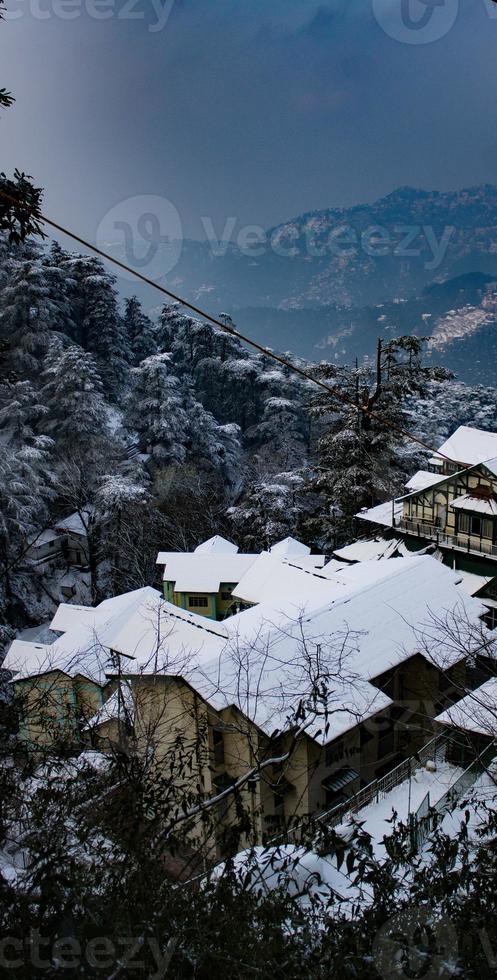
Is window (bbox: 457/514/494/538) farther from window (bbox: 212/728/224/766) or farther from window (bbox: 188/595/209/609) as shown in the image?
window (bbox: 212/728/224/766)

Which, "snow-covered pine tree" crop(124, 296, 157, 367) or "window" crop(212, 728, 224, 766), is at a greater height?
"snow-covered pine tree" crop(124, 296, 157, 367)

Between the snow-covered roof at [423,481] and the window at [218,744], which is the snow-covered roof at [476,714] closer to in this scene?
the window at [218,744]

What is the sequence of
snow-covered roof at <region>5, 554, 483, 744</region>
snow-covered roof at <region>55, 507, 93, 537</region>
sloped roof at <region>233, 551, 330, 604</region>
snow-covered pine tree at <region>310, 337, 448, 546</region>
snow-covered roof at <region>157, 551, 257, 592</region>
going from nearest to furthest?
snow-covered roof at <region>5, 554, 483, 744</region> < sloped roof at <region>233, 551, 330, 604</region> < snow-covered roof at <region>157, 551, 257, 592</region> < snow-covered pine tree at <region>310, 337, 448, 546</region> < snow-covered roof at <region>55, 507, 93, 537</region>

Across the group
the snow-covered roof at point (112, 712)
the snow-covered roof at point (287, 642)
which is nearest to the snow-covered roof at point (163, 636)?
the snow-covered roof at point (287, 642)

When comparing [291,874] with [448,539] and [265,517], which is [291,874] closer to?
[448,539]

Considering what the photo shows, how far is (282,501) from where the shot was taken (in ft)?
76.3

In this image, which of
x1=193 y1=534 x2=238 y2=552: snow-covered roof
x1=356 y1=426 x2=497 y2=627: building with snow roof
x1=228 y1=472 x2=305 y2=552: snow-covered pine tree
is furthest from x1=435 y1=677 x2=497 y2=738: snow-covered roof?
x1=228 y1=472 x2=305 y2=552: snow-covered pine tree

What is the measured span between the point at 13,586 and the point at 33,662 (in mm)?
8319

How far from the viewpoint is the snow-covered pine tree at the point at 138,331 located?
109 feet

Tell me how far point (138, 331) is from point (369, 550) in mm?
20854

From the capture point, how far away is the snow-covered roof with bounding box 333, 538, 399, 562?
1864 centimetres

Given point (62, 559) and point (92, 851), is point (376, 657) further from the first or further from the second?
point (62, 559)

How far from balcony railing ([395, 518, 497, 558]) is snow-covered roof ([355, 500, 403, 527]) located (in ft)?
1.09

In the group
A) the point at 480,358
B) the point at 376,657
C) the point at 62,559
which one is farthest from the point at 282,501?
the point at 480,358
